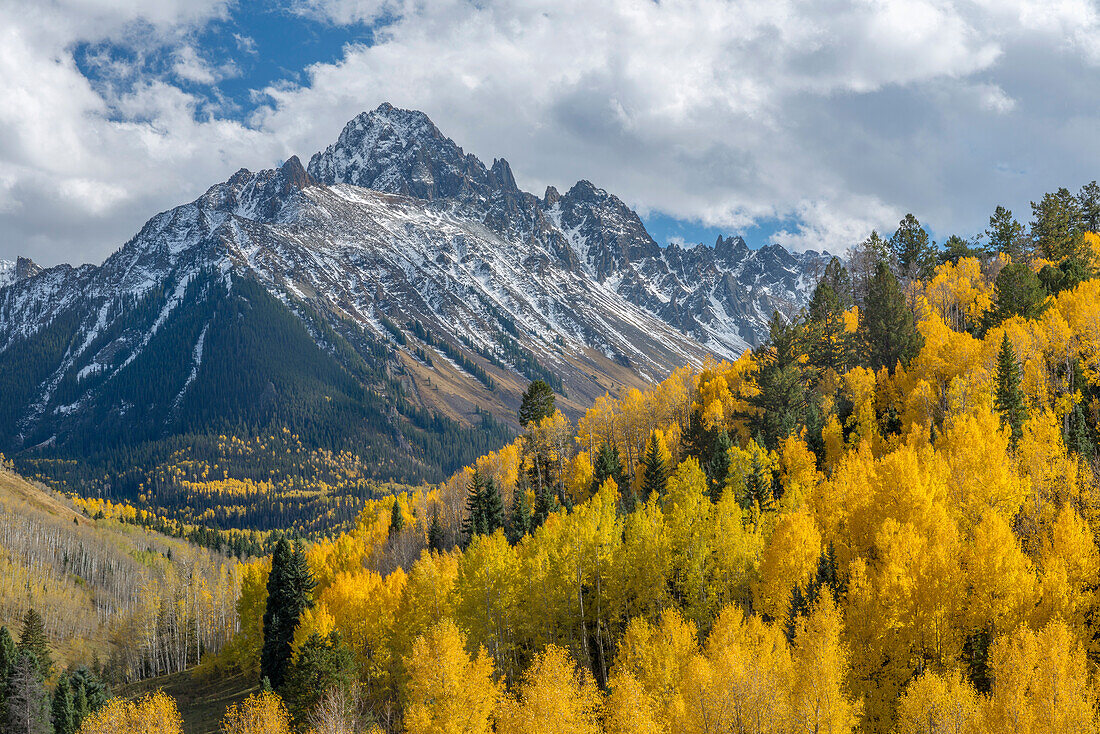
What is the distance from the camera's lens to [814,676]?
40.4 metres

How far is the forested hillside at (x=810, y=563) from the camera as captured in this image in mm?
42562

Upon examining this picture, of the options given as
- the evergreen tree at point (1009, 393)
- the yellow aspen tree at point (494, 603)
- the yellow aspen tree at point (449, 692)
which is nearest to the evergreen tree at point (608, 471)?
the yellow aspen tree at point (494, 603)

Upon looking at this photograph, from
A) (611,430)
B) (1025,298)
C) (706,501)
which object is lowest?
(706,501)

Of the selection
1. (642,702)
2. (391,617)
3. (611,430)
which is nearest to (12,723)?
(391,617)

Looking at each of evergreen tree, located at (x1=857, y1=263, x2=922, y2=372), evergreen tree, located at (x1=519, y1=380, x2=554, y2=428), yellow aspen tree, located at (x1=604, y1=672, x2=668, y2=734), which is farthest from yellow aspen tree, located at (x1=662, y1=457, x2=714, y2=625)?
evergreen tree, located at (x1=519, y1=380, x2=554, y2=428)

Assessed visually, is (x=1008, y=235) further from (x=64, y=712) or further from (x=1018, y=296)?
(x=64, y=712)

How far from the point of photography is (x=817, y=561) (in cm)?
5338

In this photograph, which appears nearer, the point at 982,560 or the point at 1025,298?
the point at 982,560

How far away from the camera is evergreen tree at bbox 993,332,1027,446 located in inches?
2542

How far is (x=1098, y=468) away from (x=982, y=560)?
21.5 m

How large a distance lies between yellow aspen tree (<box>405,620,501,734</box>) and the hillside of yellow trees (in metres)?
0.22

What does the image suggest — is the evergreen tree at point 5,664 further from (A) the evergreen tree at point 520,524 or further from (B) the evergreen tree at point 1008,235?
(B) the evergreen tree at point 1008,235

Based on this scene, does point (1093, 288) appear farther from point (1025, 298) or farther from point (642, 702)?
point (642, 702)

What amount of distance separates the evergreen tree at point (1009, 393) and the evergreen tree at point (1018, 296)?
1356cm
